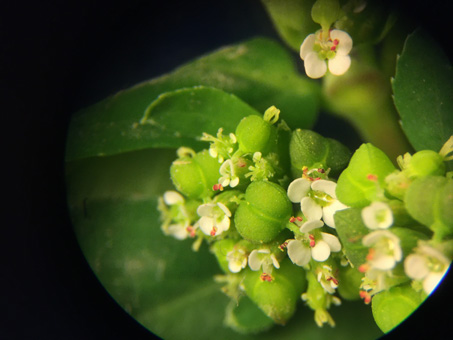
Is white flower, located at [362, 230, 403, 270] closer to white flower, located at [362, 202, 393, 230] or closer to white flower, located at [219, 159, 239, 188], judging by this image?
white flower, located at [362, 202, 393, 230]

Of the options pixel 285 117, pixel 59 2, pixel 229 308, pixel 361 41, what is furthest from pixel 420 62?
pixel 59 2

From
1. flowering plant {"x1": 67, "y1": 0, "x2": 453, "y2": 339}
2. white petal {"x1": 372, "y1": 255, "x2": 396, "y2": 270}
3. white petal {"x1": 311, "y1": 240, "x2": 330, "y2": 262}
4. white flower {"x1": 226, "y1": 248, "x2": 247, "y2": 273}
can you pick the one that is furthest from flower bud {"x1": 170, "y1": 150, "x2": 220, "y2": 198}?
white petal {"x1": 372, "y1": 255, "x2": 396, "y2": 270}

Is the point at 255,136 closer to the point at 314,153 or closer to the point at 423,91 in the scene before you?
the point at 314,153

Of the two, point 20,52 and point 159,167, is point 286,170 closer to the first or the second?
point 159,167

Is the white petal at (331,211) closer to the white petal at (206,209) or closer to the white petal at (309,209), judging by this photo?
the white petal at (309,209)

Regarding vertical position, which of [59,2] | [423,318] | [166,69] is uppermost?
[59,2]

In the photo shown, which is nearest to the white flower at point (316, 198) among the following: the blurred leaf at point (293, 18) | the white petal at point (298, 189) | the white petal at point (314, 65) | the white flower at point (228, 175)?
the white petal at point (298, 189)
